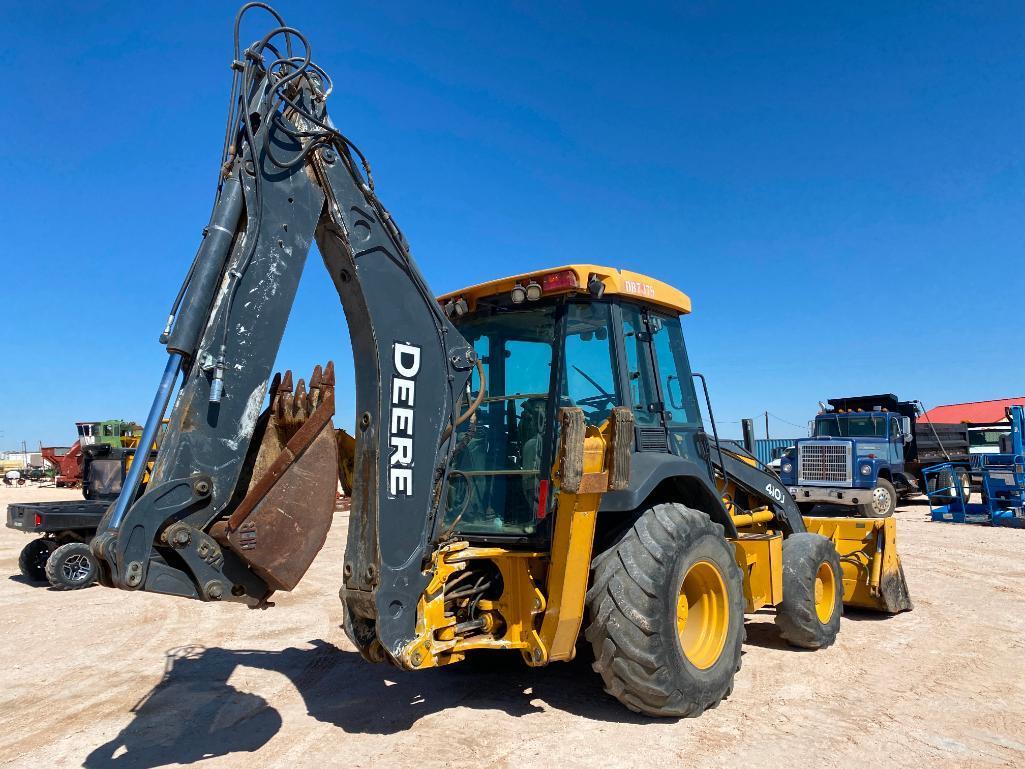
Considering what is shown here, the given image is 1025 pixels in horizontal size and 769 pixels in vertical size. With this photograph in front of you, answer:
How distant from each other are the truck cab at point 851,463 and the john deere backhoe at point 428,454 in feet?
39.8

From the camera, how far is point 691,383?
5.95m

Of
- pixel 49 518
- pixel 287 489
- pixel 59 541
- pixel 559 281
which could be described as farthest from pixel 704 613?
pixel 59 541

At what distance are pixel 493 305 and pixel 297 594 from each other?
230 inches

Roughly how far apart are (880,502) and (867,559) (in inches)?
419

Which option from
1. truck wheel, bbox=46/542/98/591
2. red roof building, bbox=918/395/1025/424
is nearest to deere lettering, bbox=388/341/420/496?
truck wheel, bbox=46/542/98/591

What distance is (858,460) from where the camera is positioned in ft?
56.2

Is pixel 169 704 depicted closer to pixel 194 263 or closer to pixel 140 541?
pixel 140 541

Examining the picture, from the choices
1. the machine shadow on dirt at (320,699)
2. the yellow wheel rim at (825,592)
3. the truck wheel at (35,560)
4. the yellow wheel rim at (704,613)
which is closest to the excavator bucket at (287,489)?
the machine shadow on dirt at (320,699)

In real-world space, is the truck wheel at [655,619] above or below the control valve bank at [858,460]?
A: below

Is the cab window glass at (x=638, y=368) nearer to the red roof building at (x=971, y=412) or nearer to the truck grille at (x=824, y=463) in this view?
the truck grille at (x=824, y=463)

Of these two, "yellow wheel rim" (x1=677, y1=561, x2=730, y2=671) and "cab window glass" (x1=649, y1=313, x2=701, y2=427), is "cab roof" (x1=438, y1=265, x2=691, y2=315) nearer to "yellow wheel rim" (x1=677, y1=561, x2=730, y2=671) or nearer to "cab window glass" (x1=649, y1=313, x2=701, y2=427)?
"cab window glass" (x1=649, y1=313, x2=701, y2=427)

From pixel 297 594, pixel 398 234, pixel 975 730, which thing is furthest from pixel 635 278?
pixel 297 594

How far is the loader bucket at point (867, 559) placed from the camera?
7.50 meters

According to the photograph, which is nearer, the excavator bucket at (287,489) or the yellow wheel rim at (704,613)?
the excavator bucket at (287,489)
